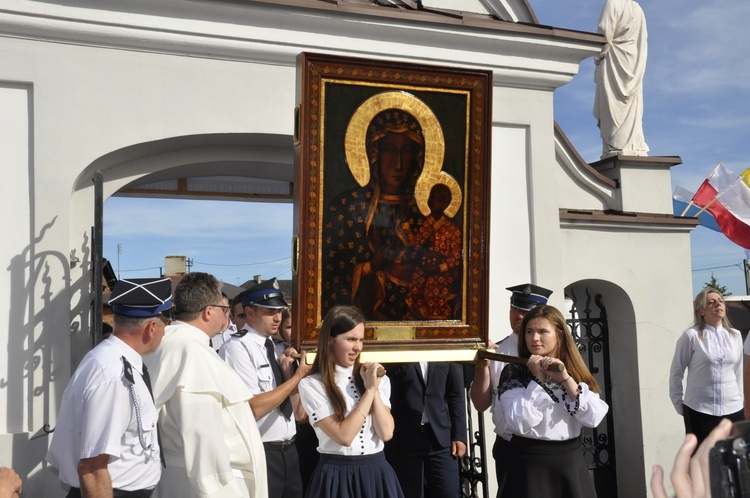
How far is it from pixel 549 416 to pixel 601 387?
455 centimetres

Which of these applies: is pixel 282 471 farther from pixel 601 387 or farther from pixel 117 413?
pixel 601 387

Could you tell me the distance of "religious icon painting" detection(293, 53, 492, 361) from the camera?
15.6ft

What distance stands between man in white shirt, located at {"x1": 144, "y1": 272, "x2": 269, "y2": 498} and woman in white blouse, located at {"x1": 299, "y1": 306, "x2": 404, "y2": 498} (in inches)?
12.1

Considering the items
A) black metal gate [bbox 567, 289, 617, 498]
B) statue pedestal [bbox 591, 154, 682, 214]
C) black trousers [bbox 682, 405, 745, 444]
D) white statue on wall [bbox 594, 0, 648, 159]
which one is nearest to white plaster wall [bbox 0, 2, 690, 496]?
black metal gate [bbox 567, 289, 617, 498]

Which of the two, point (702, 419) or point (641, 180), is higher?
point (641, 180)

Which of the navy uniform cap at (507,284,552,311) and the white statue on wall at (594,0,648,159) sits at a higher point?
the white statue on wall at (594,0,648,159)

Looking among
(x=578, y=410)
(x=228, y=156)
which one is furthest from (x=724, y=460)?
(x=228, y=156)

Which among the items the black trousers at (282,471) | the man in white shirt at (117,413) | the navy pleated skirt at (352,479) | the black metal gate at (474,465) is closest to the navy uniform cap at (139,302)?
the man in white shirt at (117,413)

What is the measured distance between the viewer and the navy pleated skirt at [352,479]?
3771mm

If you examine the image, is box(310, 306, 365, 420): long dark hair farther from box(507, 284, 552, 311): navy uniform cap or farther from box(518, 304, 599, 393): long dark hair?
box(507, 284, 552, 311): navy uniform cap

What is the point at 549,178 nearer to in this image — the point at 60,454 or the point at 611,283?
the point at 611,283

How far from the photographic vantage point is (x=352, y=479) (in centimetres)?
379

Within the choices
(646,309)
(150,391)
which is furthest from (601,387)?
(150,391)

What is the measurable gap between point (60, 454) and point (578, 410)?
2.52m
